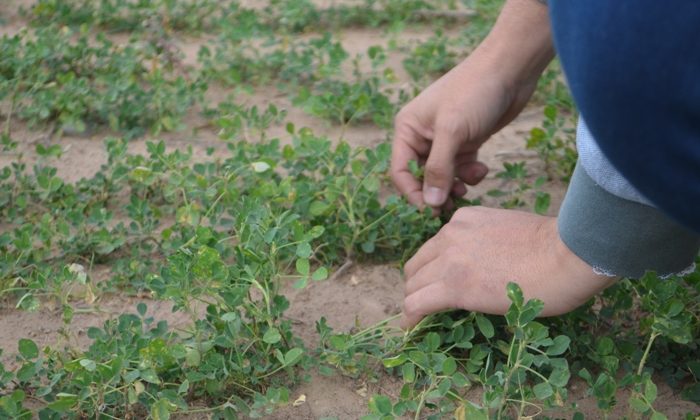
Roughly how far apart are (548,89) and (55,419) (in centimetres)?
208

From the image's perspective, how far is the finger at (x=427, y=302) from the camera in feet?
6.06

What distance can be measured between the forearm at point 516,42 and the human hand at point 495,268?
1.49ft

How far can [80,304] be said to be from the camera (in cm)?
221

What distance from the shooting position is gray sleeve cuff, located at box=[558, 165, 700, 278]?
1612 mm

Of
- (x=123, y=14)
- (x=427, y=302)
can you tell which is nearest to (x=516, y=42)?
(x=427, y=302)

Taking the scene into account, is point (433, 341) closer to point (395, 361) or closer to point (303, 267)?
point (395, 361)

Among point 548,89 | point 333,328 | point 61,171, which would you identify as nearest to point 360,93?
point 548,89

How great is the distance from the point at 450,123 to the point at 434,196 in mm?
176

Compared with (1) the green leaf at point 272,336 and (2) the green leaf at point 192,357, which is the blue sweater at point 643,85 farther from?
(2) the green leaf at point 192,357

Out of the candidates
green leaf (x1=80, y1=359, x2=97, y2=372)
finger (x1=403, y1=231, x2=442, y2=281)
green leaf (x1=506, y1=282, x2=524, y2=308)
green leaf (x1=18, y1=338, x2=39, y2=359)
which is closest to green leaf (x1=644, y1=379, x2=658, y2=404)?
green leaf (x1=506, y1=282, x2=524, y2=308)

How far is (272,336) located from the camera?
1795 millimetres

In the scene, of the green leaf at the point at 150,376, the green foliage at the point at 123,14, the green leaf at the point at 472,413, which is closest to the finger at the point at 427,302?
the green leaf at the point at 472,413

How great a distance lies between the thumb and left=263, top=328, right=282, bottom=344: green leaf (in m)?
0.61

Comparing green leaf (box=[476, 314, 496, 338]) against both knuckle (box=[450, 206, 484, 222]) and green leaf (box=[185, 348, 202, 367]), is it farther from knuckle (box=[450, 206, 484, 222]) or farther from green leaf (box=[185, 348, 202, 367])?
green leaf (box=[185, 348, 202, 367])
